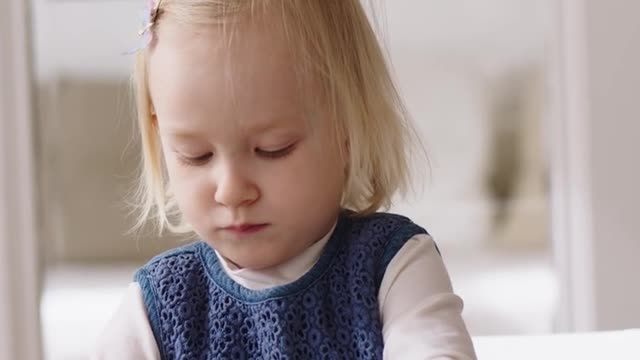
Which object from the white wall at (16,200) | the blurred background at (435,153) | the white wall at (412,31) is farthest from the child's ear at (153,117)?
the white wall at (412,31)

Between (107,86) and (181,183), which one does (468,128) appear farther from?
(181,183)

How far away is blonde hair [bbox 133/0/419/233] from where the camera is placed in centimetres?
77

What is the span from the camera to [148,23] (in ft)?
2.71

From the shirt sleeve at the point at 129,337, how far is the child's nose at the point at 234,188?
0.15 m

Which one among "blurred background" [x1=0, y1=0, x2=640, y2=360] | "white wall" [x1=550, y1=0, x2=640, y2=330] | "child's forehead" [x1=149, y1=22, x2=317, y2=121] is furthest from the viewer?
"blurred background" [x1=0, y1=0, x2=640, y2=360]

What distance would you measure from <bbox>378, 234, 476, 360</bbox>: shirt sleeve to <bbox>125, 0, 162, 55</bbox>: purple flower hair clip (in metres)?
0.26

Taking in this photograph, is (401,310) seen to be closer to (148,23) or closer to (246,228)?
(246,228)

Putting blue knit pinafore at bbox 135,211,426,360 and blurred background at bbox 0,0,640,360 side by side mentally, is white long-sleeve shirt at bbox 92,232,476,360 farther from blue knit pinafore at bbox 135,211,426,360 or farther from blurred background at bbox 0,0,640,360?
blurred background at bbox 0,0,640,360

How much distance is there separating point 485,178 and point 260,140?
3341 millimetres

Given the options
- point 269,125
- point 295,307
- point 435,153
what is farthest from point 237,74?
point 435,153

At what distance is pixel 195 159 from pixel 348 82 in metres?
0.13

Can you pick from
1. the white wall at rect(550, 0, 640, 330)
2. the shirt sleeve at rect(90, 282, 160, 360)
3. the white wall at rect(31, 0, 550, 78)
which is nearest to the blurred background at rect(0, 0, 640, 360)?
the white wall at rect(31, 0, 550, 78)

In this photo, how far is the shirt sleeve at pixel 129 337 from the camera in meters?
0.85

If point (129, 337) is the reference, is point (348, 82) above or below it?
above
